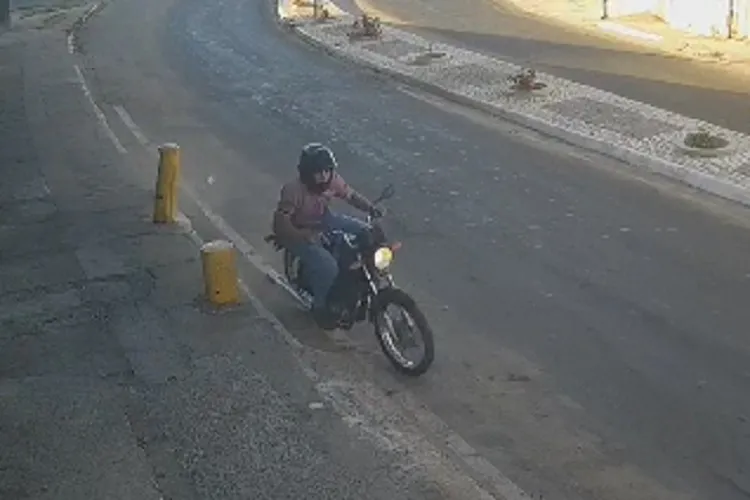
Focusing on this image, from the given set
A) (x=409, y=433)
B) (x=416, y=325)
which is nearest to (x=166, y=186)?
(x=416, y=325)

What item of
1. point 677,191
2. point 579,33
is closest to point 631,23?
point 579,33

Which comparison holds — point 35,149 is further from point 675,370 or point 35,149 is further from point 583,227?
point 675,370

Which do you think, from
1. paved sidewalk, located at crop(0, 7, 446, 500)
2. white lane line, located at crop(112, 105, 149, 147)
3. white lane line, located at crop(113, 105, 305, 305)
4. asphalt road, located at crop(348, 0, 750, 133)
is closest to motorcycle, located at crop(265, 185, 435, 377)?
paved sidewalk, located at crop(0, 7, 446, 500)

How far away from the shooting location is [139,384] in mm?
8547

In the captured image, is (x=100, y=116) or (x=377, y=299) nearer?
(x=377, y=299)

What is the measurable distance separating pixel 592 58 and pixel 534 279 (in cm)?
1285

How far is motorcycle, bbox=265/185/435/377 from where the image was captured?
8430mm

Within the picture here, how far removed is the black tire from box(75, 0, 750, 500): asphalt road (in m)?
0.12

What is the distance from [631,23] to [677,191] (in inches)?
548

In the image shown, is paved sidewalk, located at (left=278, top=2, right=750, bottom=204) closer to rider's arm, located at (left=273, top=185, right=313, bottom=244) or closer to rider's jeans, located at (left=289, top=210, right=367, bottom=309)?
rider's jeans, located at (left=289, top=210, right=367, bottom=309)

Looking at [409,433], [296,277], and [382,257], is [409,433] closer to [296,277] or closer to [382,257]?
[382,257]

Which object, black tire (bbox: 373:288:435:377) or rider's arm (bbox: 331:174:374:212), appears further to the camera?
rider's arm (bbox: 331:174:374:212)

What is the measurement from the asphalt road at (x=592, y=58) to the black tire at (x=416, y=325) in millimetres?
9372

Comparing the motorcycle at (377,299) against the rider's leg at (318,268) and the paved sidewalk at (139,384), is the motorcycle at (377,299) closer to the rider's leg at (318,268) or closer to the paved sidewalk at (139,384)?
the rider's leg at (318,268)
